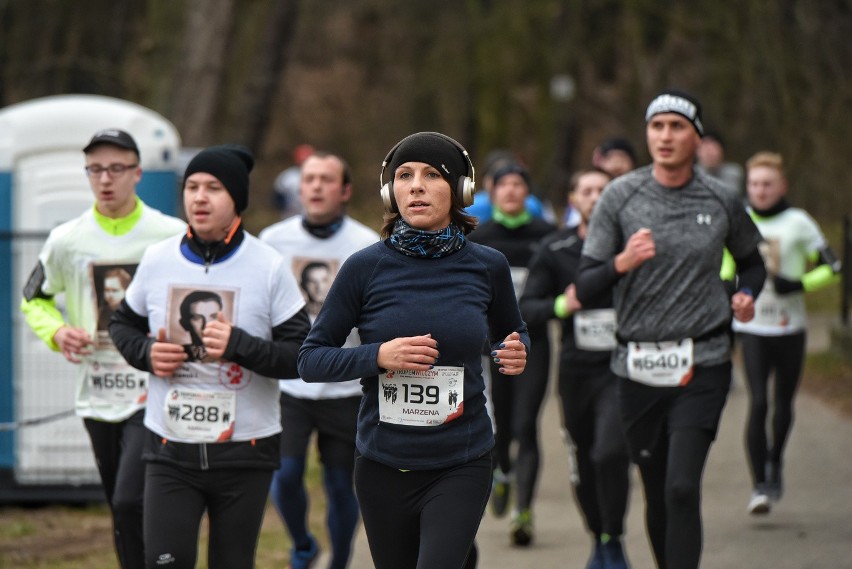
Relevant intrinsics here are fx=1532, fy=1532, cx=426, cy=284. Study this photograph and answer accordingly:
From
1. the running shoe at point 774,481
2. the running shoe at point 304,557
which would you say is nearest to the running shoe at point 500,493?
the running shoe at point 774,481

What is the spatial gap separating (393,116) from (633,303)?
27256mm

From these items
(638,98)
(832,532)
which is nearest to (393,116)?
(638,98)

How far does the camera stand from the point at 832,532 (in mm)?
8648

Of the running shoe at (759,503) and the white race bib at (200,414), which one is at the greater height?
the white race bib at (200,414)

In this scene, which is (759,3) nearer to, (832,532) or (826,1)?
(826,1)

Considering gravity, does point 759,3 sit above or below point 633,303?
above

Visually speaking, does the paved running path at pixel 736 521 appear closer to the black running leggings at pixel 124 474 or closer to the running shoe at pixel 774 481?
the running shoe at pixel 774 481

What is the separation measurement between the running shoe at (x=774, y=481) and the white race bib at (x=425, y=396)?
4.89m

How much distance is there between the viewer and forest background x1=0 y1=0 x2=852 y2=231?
16.6 m

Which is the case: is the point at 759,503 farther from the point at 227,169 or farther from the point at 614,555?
the point at 227,169

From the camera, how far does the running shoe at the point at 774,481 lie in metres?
9.33

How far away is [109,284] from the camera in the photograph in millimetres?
6605

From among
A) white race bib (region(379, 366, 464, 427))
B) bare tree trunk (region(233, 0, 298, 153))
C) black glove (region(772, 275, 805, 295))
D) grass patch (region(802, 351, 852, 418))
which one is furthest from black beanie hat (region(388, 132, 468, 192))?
bare tree trunk (region(233, 0, 298, 153))

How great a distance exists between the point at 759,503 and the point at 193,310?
4678 millimetres
